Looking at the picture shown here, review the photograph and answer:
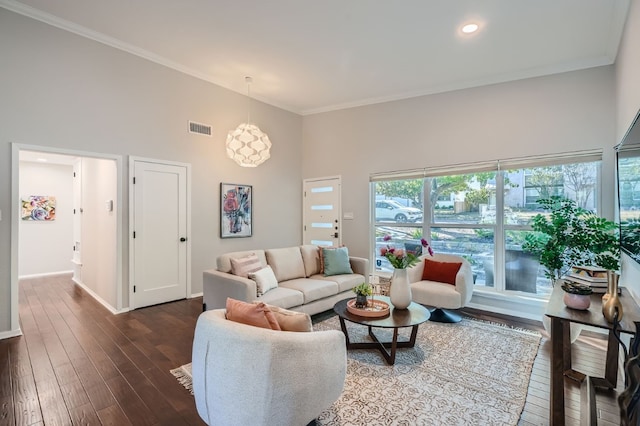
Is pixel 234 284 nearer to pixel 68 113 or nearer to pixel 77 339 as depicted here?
pixel 77 339

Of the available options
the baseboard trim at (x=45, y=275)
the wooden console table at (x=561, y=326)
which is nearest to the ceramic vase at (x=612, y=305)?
the wooden console table at (x=561, y=326)

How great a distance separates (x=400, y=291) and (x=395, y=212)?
2.58 meters

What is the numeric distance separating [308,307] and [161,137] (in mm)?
3184

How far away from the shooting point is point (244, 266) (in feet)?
11.3

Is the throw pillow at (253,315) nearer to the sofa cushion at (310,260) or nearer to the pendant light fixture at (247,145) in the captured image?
the sofa cushion at (310,260)

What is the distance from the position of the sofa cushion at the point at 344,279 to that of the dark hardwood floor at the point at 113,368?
157 cm

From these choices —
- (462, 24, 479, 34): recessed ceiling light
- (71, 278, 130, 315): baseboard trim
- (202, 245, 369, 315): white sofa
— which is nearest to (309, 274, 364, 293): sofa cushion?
(202, 245, 369, 315): white sofa

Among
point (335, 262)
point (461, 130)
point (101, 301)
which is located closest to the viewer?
point (335, 262)

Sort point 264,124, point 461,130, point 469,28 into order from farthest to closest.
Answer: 1. point 264,124
2. point 461,130
3. point 469,28

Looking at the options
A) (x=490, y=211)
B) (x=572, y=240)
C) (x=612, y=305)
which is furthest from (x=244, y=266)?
(x=572, y=240)

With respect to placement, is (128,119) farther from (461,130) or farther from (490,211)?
(490,211)

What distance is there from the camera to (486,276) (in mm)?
4441

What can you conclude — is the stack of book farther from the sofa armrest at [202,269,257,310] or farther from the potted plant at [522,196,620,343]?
the sofa armrest at [202,269,257,310]

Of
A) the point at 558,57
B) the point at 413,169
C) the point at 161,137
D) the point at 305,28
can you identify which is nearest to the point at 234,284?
the point at 161,137
